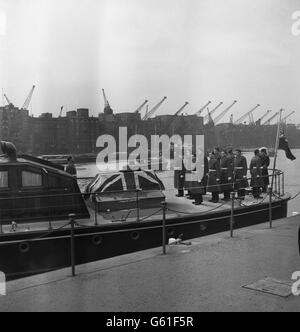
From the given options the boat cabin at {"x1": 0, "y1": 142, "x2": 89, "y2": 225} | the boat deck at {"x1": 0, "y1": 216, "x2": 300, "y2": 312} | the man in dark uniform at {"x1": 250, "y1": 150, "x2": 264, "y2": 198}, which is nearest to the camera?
the boat deck at {"x1": 0, "y1": 216, "x2": 300, "y2": 312}

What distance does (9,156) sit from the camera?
8.79m

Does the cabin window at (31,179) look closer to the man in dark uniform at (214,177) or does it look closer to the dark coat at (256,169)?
the man in dark uniform at (214,177)

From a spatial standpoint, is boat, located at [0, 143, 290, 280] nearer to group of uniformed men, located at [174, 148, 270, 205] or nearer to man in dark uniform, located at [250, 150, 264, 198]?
group of uniformed men, located at [174, 148, 270, 205]

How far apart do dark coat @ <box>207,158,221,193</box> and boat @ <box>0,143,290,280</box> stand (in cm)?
151

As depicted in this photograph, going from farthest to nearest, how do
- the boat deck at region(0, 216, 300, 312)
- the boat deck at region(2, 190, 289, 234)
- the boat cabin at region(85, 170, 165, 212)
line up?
1. the boat cabin at region(85, 170, 165, 212)
2. the boat deck at region(2, 190, 289, 234)
3. the boat deck at region(0, 216, 300, 312)

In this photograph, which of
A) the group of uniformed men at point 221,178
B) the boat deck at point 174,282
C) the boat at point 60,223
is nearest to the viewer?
the boat deck at point 174,282

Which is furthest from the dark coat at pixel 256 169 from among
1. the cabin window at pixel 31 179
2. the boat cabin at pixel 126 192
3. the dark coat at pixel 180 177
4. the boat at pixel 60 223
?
the cabin window at pixel 31 179

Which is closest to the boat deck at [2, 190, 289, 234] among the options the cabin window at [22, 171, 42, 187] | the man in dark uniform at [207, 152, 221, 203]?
the man in dark uniform at [207, 152, 221, 203]

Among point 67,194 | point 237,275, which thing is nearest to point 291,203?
point 67,194

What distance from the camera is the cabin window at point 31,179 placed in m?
8.56

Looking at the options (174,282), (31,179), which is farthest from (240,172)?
(174,282)

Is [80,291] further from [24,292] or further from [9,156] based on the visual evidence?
[9,156]

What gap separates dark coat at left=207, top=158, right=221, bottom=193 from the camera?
37.2 ft

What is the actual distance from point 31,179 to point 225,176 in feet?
17.8
